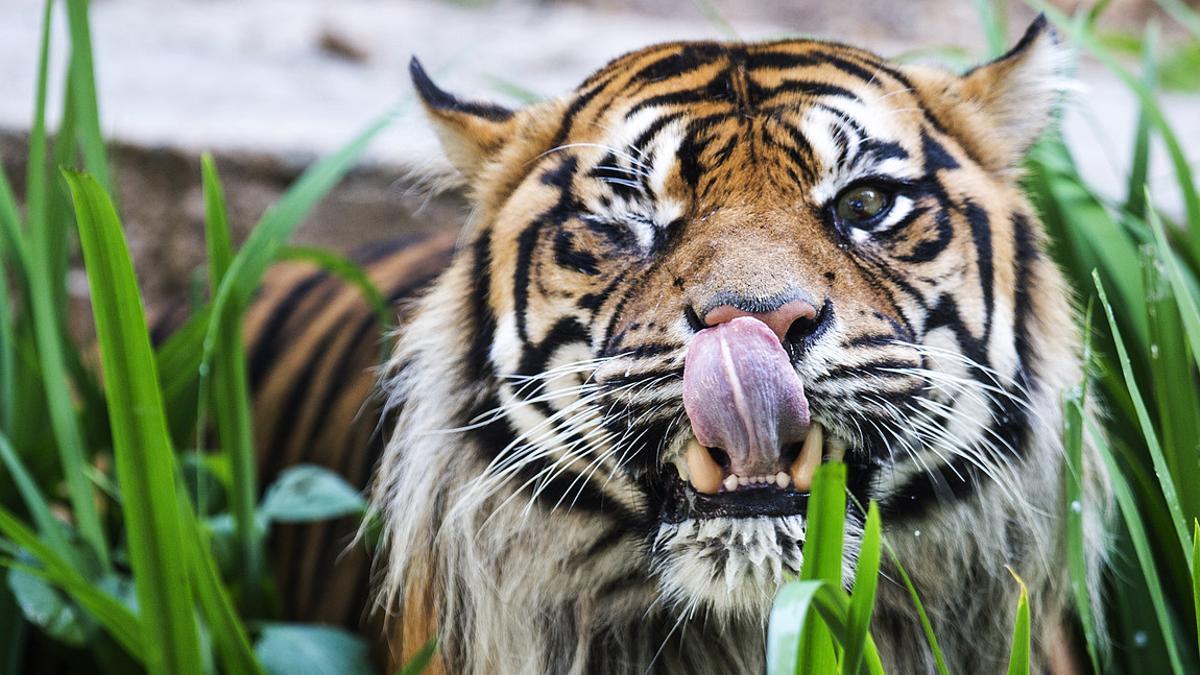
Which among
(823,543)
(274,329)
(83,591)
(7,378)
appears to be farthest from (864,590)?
(274,329)

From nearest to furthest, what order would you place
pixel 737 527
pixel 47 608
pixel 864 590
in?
pixel 864 590, pixel 737 527, pixel 47 608

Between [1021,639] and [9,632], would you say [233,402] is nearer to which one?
[9,632]

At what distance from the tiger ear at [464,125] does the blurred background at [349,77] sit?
0.05 m

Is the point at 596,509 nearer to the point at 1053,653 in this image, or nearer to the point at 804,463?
the point at 804,463

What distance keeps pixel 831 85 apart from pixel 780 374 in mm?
563

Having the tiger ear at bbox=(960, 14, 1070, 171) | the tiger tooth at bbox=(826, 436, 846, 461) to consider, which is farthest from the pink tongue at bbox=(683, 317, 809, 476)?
the tiger ear at bbox=(960, 14, 1070, 171)

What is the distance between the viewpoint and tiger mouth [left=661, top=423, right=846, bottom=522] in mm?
1346

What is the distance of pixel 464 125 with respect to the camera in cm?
186

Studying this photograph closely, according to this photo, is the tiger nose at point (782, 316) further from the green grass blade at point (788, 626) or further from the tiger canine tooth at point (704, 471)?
the green grass blade at point (788, 626)

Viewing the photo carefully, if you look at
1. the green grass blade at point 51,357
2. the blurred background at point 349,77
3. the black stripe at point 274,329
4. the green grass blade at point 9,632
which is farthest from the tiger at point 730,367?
the black stripe at point 274,329

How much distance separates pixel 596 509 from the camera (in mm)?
1617

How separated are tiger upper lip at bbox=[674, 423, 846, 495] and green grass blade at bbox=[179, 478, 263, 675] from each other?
0.71 meters

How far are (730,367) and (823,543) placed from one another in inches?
8.4

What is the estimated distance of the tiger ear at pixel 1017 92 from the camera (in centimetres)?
176
